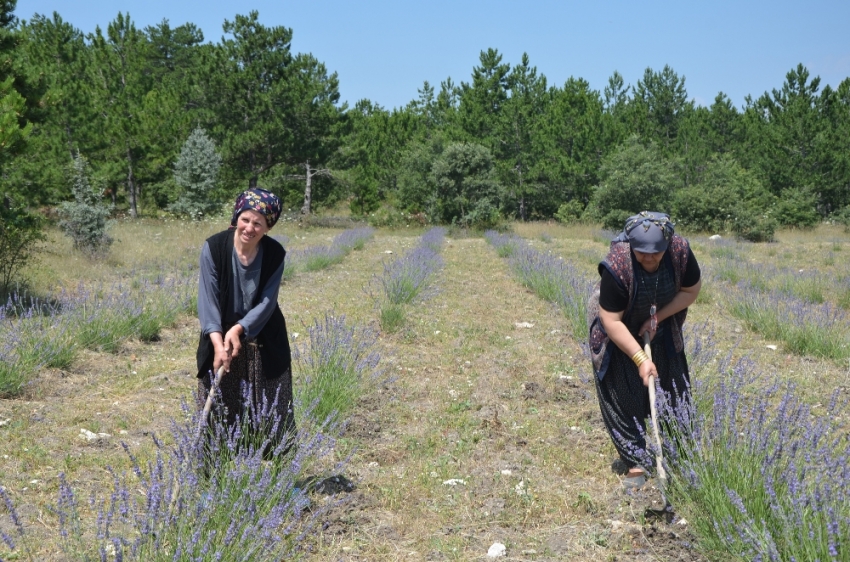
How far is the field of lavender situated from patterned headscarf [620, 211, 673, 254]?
0.81 metres

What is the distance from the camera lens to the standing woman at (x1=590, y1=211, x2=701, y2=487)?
3.52m

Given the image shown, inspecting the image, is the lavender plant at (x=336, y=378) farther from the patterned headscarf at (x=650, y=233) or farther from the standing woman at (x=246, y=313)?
the patterned headscarf at (x=650, y=233)

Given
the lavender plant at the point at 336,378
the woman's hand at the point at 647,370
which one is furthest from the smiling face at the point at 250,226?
the woman's hand at the point at 647,370

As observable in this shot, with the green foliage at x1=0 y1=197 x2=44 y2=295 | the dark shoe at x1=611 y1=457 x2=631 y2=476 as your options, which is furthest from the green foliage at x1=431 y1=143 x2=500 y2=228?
the dark shoe at x1=611 y1=457 x2=631 y2=476

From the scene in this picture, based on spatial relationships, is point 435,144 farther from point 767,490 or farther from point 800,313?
point 767,490

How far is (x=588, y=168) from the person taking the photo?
33500mm

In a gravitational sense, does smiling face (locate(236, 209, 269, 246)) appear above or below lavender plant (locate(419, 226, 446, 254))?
above

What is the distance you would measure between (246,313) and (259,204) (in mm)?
556

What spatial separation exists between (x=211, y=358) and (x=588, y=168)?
31851 millimetres

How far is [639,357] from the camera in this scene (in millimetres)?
3551

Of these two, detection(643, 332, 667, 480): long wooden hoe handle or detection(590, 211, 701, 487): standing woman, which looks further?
detection(590, 211, 701, 487): standing woman

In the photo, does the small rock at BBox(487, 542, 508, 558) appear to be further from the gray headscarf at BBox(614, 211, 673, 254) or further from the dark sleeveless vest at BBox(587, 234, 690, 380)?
the gray headscarf at BBox(614, 211, 673, 254)

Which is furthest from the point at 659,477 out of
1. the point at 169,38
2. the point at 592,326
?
the point at 169,38

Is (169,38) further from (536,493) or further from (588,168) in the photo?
(536,493)
